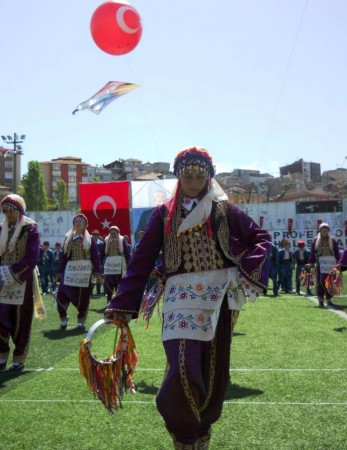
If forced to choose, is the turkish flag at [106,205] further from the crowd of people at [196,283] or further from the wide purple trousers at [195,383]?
the wide purple trousers at [195,383]

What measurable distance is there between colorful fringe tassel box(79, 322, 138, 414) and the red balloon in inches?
293

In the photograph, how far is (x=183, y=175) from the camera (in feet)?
13.1

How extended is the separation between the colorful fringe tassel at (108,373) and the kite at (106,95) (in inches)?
412

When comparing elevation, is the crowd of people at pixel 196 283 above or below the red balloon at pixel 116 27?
below

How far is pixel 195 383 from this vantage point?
348cm

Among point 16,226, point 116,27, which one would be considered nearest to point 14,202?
point 16,226

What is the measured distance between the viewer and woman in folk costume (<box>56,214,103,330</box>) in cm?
1059

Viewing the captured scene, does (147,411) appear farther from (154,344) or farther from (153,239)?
(154,344)

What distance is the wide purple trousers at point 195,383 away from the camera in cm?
343

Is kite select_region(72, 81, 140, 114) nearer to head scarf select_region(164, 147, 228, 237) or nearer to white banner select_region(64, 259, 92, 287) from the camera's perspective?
white banner select_region(64, 259, 92, 287)

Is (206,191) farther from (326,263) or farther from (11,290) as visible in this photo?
(326,263)

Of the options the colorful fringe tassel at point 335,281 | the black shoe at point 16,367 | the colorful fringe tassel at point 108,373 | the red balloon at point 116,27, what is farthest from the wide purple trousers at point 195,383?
the red balloon at point 116,27

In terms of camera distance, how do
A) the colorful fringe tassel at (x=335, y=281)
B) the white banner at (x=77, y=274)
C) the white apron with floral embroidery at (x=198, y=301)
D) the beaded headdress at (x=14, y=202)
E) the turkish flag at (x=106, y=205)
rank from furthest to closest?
the turkish flag at (x=106, y=205) < the white banner at (x=77, y=274) < the colorful fringe tassel at (x=335, y=281) < the beaded headdress at (x=14, y=202) < the white apron with floral embroidery at (x=198, y=301)

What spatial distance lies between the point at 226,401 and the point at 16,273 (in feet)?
9.40
